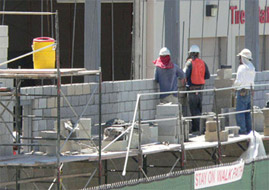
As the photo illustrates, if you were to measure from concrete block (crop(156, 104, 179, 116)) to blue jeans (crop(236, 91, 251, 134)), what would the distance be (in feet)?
7.52

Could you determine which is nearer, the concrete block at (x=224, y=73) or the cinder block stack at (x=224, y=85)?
the cinder block stack at (x=224, y=85)

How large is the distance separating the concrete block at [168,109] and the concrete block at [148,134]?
416mm

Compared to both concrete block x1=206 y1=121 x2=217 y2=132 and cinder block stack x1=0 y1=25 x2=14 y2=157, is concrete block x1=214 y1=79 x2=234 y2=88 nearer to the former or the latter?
concrete block x1=206 y1=121 x2=217 y2=132

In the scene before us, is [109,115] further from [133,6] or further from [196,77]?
[133,6]

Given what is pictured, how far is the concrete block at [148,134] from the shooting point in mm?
15481

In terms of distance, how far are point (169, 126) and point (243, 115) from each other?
251 cm

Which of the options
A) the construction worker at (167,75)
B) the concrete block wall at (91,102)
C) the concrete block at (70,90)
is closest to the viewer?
the concrete block wall at (91,102)

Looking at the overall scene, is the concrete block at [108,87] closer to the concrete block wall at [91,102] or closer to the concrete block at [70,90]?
the concrete block wall at [91,102]

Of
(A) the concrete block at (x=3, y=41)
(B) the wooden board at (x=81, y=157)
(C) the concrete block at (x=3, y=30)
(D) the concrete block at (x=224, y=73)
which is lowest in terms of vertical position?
(B) the wooden board at (x=81, y=157)

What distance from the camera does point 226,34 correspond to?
2916cm

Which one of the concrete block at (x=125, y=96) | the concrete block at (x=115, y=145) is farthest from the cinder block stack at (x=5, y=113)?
the concrete block at (x=125, y=96)

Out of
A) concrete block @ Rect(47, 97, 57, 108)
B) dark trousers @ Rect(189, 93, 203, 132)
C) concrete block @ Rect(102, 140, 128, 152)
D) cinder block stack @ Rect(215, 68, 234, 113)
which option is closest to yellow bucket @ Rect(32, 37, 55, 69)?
concrete block @ Rect(47, 97, 57, 108)

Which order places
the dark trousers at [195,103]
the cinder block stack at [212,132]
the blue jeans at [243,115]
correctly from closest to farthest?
1. the cinder block stack at [212,132]
2. the blue jeans at [243,115]
3. the dark trousers at [195,103]

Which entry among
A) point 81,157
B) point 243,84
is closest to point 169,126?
point 243,84
